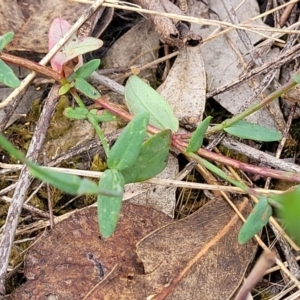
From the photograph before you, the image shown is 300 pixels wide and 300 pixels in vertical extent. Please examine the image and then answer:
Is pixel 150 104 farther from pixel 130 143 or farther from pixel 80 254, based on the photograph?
pixel 80 254

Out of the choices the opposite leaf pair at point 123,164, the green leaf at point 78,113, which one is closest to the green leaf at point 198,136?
the opposite leaf pair at point 123,164

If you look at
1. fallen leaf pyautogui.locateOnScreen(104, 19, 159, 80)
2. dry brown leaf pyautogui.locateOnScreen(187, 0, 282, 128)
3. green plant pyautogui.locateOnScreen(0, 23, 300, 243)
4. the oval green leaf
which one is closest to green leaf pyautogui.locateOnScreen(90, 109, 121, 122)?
green plant pyautogui.locateOnScreen(0, 23, 300, 243)

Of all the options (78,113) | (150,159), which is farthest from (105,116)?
(150,159)

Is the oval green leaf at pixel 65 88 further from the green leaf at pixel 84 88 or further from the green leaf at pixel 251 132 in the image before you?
the green leaf at pixel 251 132

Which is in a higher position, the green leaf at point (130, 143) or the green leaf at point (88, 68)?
the green leaf at point (88, 68)

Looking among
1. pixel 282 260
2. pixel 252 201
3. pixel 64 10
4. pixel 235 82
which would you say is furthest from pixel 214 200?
pixel 64 10

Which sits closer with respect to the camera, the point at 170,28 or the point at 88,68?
the point at 88,68

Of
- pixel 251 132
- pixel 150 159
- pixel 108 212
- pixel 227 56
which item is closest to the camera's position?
pixel 108 212
